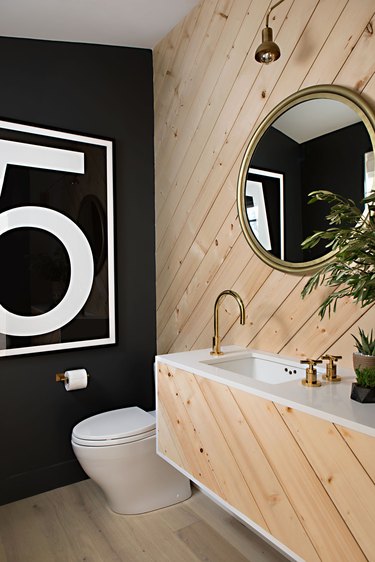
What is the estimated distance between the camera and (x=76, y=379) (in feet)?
8.21

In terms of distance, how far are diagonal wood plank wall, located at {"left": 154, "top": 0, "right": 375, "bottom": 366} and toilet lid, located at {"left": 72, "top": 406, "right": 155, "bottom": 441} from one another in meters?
0.50

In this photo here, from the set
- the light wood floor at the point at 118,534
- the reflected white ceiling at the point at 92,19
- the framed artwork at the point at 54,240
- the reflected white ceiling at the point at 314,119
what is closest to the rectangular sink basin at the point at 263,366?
the light wood floor at the point at 118,534

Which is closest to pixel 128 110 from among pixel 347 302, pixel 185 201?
pixel 185 201

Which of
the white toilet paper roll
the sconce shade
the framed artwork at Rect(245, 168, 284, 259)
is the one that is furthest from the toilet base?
the sconce shade

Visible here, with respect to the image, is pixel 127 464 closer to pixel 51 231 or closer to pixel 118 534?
pixel 118 534

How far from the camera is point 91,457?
2.12m

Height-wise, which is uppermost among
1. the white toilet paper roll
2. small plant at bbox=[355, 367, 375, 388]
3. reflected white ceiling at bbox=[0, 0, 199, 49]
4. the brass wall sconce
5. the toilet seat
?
reflected white ceiling at bbox=[0, 0, 199, 49]

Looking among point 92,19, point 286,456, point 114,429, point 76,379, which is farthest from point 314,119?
point 76,379

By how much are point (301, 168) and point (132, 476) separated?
1725 mm

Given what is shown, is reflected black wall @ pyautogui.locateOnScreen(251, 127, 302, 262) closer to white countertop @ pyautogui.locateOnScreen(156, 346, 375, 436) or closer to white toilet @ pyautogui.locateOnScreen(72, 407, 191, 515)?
white countertop @ pyautogui.locateOnScreen(156, 346, 375, 436)

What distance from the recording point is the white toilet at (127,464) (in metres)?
2.12

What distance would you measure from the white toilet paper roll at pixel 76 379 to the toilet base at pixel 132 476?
1.27ft

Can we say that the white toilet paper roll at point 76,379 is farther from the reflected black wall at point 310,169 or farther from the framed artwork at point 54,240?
the reflected black wall at point 310,169

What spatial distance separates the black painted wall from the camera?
95.3 inches
